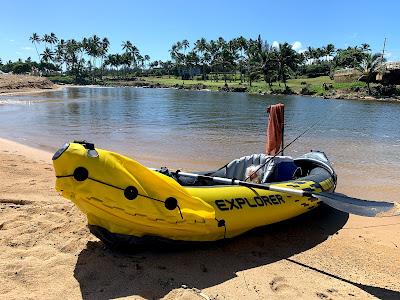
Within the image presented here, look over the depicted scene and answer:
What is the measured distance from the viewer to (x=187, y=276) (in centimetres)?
459

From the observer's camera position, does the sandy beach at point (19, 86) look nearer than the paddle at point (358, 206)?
No

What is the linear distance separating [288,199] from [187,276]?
7.02 feet

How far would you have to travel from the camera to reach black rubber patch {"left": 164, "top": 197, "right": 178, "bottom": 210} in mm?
4704

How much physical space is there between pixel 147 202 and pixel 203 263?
1110 millimetres

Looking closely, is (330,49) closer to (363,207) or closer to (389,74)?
(389,74)

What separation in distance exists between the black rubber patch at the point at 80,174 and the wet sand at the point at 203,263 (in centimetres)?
110

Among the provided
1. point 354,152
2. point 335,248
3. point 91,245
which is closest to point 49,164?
point 91,245

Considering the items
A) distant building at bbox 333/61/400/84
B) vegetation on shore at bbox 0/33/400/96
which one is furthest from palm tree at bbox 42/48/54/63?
distant building at bbox 333/61/400/84

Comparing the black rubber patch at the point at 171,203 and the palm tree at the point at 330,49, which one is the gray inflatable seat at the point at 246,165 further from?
the palm tree at the point at 330,49

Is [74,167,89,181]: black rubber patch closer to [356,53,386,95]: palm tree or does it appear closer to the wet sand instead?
the wet sand

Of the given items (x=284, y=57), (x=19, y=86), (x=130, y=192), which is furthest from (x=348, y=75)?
(x=130, y=192)

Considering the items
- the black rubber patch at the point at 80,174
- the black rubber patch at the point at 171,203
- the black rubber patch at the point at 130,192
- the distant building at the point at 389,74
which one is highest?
the distant building at the point at 389,74

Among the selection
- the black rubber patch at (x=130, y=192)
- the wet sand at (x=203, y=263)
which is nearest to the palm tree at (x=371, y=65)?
the wet sand at (x=203, y=263)

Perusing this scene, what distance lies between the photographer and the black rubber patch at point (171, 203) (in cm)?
470
